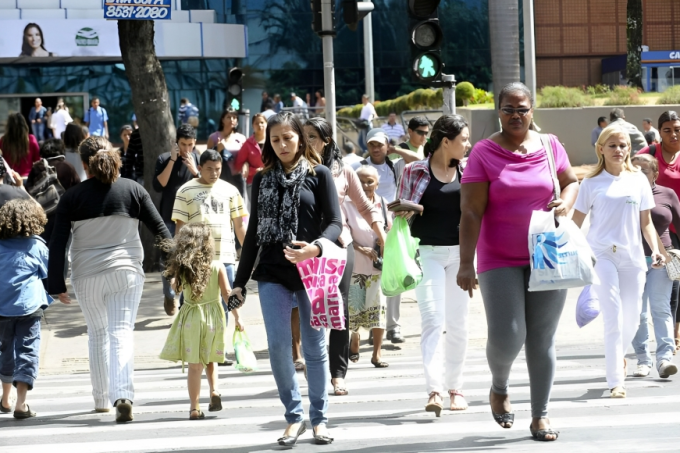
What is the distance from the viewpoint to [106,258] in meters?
7.34

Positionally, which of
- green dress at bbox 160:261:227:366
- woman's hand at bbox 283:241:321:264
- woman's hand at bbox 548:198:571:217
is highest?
woman's hand at bbox 548:198:571:217

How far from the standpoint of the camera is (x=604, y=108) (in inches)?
1105

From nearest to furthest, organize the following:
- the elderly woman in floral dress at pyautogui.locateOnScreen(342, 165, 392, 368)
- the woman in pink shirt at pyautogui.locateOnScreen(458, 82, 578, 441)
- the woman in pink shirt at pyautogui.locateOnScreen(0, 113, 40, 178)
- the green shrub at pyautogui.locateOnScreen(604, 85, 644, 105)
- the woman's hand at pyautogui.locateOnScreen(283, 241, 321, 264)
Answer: the woman in pink shirt at pyautogui.locateOnScreen(458, 82, 578, 441) < the woman's hand at pyautogui.locateOnScreen(283, 241, 321, 264) < the elderly woman in floral dress at pyautogui.locateOnScreen(342, 165, 392, 368) < the woman in pink shirt at pyautogui.locateOnScreen(0, 113, 40, 178) < the green shrub at pyautogui.locateOnScreen(604, 85, 644, 105)

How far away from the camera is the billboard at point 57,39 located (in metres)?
39.2

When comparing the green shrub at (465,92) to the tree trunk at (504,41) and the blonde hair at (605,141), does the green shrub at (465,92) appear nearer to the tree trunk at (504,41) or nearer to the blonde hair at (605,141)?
the tree trunk at (504,41)

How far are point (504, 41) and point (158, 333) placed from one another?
907cm

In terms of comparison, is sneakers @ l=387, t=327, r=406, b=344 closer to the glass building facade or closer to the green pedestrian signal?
the green pedestrian signal

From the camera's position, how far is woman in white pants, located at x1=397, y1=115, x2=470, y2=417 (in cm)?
703

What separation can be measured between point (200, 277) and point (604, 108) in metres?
22.4

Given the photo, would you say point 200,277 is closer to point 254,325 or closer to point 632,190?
point 632,190

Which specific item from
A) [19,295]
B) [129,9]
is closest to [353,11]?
[129,9]

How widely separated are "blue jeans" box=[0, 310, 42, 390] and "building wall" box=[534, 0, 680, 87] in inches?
1603

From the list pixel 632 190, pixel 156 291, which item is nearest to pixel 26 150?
pixel 156 291

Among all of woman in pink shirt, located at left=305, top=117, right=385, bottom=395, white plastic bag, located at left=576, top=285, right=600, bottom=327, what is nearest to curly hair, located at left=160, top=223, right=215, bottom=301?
woman in pink shirt, located at left=305, top=117, right=385, bottom=395
